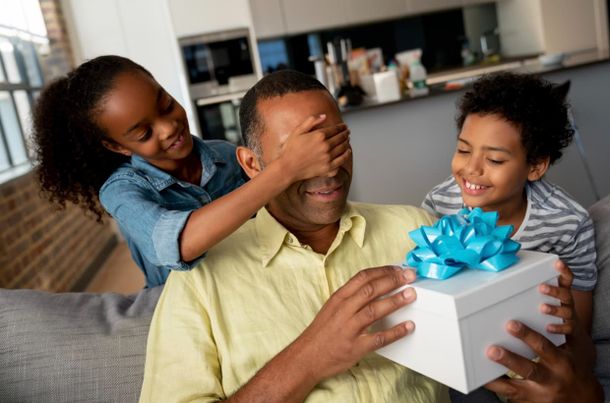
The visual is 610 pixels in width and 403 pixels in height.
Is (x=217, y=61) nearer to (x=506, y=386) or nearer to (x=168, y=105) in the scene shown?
(x=168, y=105)

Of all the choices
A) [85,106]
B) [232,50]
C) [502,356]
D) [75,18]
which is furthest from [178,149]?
[75,18]

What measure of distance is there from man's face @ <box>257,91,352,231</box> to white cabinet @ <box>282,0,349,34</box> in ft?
16.4

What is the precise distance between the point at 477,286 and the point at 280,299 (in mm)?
463

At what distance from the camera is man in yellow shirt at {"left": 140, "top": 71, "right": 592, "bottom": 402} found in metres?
1.02

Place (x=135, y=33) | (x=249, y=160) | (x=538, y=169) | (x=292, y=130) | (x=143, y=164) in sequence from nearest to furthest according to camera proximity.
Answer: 1. (x=292, y=130)
2. (x=249, y=160)
3. (x=143, y=164)
4. (x=538, y=169)
5. (x=135, y=33)

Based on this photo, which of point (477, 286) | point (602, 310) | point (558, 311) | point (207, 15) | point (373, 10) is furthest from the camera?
point (373, 10)

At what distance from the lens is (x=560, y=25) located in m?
6.02

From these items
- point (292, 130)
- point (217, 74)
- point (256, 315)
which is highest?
point (217, 74)

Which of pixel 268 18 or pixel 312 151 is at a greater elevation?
pixel 268 18

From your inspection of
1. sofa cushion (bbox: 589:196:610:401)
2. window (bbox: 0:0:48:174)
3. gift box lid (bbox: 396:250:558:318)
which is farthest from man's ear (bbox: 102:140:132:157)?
window (bbox: 0:0:48:174)

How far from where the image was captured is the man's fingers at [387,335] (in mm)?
882

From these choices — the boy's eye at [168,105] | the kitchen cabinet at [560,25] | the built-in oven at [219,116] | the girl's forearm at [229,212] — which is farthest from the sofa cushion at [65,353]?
the kitchen cabinet at [560,25]

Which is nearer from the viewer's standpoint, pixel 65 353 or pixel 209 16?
pixel 65 353

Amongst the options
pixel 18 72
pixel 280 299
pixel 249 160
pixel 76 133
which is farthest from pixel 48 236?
pixel 280 299
